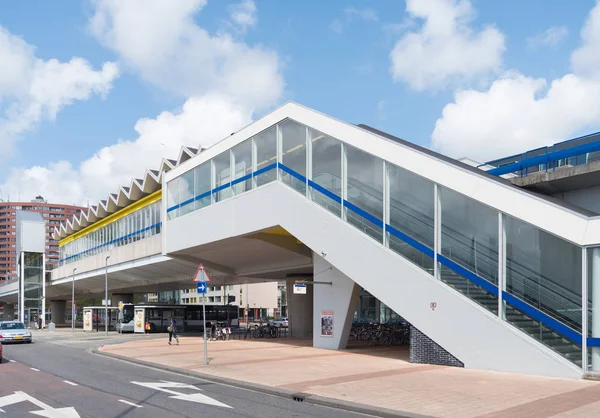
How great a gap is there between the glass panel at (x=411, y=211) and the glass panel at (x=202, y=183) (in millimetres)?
12724

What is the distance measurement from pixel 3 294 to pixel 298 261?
7183 cm

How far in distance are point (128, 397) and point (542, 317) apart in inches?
392

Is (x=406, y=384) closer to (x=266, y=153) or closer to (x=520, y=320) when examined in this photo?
(x=520, y=320)

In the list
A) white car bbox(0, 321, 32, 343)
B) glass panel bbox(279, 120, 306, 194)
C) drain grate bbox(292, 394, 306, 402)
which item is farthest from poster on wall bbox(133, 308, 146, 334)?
drain grate bbox(292, 394, 306, 402)

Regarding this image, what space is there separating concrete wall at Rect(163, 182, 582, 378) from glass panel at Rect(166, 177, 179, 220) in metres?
5.84

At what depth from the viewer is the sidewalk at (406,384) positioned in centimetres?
1051

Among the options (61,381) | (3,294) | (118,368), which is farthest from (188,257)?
(3,294)

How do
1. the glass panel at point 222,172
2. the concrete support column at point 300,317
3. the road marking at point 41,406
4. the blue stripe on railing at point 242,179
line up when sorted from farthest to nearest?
the concrete support column at point 300,317
the glass panel at point 222,172
the blue stripe on railing at point 242,179
the road marking at point 41,406

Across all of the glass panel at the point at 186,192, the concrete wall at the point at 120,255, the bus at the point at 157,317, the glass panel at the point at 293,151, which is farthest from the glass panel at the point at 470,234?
the bus at the point at 157,317

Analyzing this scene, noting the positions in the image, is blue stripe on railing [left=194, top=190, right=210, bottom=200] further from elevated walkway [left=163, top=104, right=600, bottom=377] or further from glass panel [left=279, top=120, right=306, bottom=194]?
glass panel [left=279, top=120, right=306, bottom=194]

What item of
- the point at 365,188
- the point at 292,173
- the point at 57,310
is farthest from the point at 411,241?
the point at 57,310

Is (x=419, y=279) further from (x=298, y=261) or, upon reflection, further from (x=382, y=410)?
(x=298, y=261)

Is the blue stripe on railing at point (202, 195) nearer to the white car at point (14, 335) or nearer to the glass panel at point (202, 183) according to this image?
the glass panel at point (202, 183)

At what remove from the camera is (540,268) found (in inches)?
608
